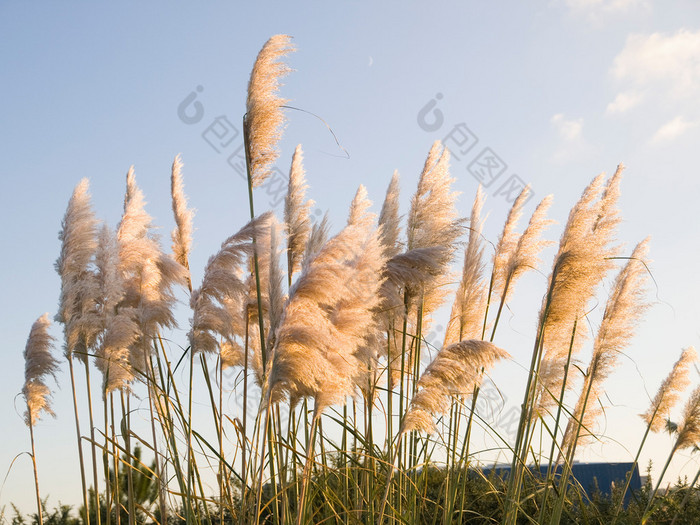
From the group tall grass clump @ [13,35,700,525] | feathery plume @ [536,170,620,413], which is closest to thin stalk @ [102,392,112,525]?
tall grass clump @ [13,35,700,525]

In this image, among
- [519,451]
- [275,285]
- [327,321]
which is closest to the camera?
[327,321]

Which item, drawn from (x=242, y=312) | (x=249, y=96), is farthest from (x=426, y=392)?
(x=249, y=96)

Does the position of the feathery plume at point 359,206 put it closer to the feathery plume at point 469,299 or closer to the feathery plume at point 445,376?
the feathery plume at point 469,299

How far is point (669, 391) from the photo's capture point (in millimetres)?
4961

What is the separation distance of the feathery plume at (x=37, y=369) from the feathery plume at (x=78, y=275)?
0.65 m

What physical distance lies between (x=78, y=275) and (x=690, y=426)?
4126 millimetres

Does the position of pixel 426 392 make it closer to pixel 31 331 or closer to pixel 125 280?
pixel 125 280

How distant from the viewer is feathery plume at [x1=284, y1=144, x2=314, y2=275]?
3936 mm

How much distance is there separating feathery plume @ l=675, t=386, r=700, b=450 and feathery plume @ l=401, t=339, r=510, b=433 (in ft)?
7.80

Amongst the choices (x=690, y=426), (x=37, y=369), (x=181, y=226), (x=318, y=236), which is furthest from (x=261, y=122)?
(x=690, y=426)

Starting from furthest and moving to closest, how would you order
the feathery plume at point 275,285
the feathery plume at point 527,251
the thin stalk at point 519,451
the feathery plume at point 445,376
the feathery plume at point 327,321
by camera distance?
the feathery plume at point 527,251 → the thin stalk at point 519,451 → the feathery plume at point 275,285 → the feathery plume at point 445,376 → the feathery plume at point 327,321

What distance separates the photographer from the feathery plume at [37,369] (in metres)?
4.57

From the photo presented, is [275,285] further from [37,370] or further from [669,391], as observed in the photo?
[669,391]

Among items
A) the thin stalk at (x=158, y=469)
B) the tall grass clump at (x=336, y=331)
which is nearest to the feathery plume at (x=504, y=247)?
the tall grass clump at (x=336, y=331)
